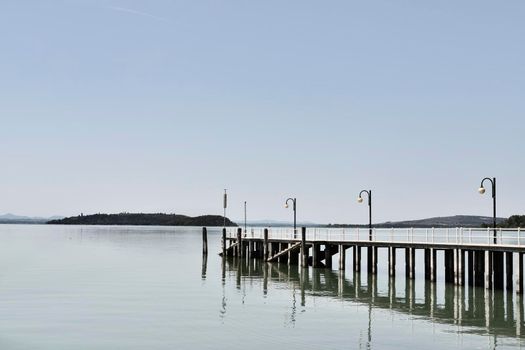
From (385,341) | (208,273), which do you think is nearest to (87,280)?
(208,273)

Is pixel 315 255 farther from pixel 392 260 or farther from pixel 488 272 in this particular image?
pixel 488 272

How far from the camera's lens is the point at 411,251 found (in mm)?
50219

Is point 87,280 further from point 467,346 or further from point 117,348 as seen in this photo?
point 467,346

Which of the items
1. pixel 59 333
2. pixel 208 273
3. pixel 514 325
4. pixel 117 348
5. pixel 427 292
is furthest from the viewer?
pixel 208 273

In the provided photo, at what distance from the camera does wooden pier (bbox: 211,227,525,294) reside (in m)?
41.4

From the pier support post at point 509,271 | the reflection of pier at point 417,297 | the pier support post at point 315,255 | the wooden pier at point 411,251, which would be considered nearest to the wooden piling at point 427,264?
the wooden pier at point 411,251

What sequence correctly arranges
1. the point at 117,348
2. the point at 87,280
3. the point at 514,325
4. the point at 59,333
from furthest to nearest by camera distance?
the point at 87,280 < the point at 514,325 < the point at 59,333 < the point at 117,348

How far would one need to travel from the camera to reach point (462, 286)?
4447 cm

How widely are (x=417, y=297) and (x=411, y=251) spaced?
8315mm

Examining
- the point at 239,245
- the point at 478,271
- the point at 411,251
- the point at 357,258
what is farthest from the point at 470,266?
the point at 239,245

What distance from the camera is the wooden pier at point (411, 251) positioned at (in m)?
41.4

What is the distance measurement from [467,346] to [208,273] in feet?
119

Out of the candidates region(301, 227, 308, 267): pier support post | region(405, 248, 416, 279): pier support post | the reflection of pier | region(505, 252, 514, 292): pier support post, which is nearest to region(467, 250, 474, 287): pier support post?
the reflection of pier

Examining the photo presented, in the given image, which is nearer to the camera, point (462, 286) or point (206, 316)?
point (206, 316)
